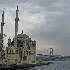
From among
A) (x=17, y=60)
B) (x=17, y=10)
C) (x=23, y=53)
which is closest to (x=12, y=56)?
(x=17, y=60)

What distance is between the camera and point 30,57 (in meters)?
127

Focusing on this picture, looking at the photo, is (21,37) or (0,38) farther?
(21,37)

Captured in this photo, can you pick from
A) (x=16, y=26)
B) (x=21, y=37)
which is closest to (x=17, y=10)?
(x=16, y=26)

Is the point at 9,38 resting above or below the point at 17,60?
above

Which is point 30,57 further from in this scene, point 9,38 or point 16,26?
point 16,26

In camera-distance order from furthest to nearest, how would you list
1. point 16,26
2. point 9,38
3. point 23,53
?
point 9,38 < point 23,53 < point 16,26

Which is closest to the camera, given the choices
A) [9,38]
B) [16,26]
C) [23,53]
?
[16,26]

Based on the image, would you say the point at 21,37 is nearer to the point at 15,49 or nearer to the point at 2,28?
the point at 2,28

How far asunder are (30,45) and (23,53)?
16.3m

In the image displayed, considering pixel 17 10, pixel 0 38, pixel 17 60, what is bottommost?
pixel 17 60

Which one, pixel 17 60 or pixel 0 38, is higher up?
pixel 0 38

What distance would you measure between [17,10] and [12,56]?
1847cm

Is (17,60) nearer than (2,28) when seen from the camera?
Yes

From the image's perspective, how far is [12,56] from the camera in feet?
357
